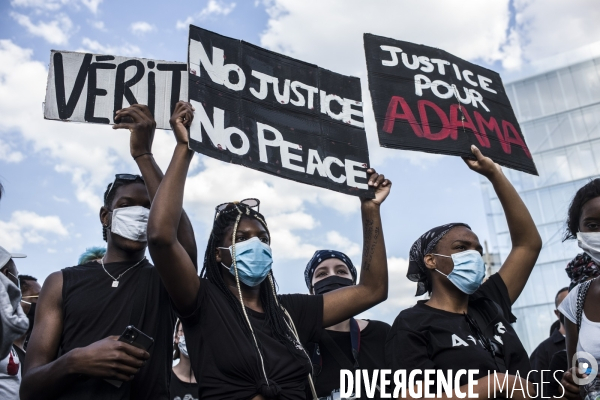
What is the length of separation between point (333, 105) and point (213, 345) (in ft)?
6.09

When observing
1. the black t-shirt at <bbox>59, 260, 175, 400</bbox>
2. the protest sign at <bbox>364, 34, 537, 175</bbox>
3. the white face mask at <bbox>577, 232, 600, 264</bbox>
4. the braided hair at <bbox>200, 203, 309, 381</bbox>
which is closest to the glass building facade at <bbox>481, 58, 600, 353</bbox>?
the protest sign at <bbox>364, 34, 537, 175</bbox>

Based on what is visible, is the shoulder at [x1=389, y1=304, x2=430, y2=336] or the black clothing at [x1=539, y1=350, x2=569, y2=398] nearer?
the shoulder at [x1=389, y1=304, x2=430, y2=336]

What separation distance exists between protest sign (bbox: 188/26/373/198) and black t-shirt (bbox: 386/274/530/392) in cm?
90

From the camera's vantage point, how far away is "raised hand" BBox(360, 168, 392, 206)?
3.68m

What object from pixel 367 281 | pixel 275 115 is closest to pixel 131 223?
pixel 275 115

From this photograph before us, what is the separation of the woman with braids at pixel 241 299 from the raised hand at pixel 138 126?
0.26m

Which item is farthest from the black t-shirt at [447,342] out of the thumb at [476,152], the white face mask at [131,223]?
the white face mask at [131,223]

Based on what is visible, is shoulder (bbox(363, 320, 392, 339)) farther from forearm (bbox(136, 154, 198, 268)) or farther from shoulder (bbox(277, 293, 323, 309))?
forearm (bbox(136, 154, 198, 268))

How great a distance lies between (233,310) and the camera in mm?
3039

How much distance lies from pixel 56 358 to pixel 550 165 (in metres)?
37.4

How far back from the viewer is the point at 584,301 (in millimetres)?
3371

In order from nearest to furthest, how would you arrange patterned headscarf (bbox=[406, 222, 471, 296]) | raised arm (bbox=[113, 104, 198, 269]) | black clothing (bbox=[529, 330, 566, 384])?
1. raised arm (bbox=[113, 104, 198, 269])
2. patterned headscarf (bbox=[406, 222, 471, 296])
3. black clothing (bbox=[529, 330, 566, 384])

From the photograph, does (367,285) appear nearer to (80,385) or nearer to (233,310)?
(233,310)

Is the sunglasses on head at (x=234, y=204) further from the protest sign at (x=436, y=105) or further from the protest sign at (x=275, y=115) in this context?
the protest sign at (x=436, y=105)
